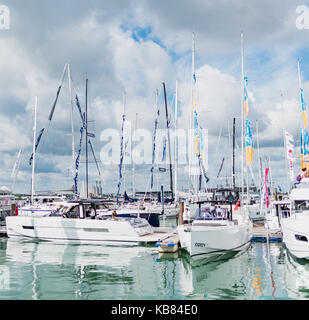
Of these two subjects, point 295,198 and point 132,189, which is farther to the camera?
point 132,189

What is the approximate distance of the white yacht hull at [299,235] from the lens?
14.8 meters

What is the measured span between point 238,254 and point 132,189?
36.0 m

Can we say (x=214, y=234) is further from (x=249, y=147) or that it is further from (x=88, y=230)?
(x=249, y=147)

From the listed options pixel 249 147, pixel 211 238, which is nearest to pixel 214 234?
pixel 211 238

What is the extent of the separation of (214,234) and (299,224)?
13.2ft

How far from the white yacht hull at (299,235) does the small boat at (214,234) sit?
2.82 metres

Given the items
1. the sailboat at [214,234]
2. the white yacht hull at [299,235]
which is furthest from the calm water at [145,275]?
the white yacht hull at [299,235]

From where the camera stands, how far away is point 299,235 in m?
15.1

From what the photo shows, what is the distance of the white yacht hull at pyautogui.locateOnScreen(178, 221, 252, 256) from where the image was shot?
15805mm

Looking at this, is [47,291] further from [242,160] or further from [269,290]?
[242,160]

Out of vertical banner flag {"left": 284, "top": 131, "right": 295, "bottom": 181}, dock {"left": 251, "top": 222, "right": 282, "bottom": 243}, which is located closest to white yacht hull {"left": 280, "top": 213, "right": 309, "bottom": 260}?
dock {"left": 251, "top": 222, "right": 282, "bottom": 243}

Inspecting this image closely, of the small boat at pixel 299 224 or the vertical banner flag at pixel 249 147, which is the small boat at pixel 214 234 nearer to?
the small boat at pixel 299 224

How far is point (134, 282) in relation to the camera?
42.7 feet
